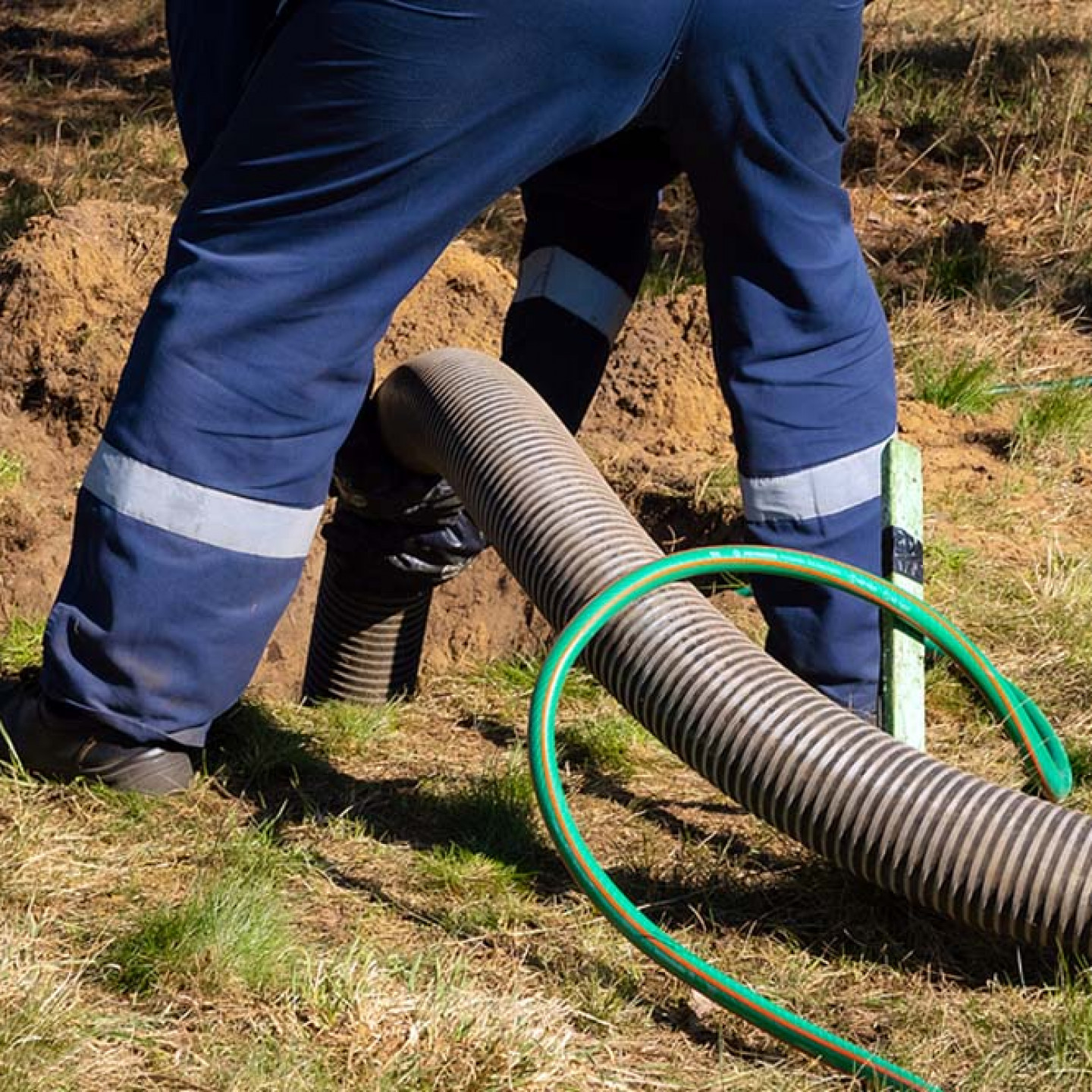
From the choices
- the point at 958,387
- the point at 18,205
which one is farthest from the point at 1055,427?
the point at 18,205

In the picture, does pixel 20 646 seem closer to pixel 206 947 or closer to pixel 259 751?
pixel 259 751

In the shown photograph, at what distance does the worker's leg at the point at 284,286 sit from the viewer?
257 centimetres

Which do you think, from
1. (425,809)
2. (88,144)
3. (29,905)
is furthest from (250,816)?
(88,144)

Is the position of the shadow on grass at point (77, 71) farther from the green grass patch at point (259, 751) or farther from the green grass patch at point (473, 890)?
the green grass patch at point (473, 890)

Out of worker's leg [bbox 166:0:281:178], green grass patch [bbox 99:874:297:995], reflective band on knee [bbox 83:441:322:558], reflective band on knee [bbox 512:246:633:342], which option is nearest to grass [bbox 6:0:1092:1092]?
green grass patch [bbox 99:874:297:995]

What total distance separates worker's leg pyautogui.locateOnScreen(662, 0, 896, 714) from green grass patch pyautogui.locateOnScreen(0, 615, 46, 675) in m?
1.64

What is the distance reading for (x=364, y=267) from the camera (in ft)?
8.86

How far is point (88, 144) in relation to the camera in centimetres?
712

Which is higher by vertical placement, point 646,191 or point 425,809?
point 646,191

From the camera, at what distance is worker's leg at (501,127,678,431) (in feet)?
11.7

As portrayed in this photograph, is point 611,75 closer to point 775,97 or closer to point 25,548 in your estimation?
point 775,97

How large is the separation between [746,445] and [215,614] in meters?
0.97

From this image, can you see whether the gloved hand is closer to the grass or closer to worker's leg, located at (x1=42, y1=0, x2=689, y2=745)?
the grass

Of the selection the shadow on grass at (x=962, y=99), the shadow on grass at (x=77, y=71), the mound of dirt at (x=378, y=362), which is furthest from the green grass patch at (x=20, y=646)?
the shadow on grass at (x=962, y=99)
